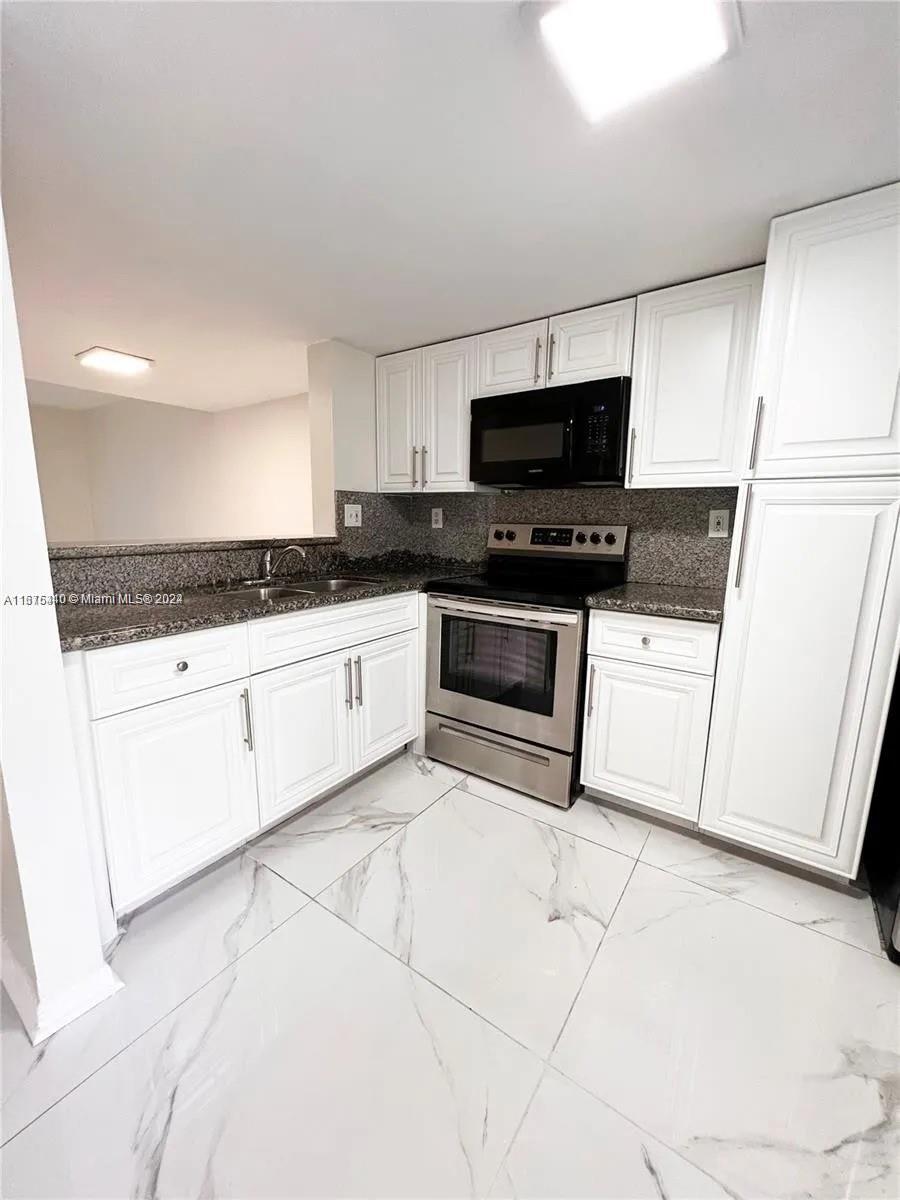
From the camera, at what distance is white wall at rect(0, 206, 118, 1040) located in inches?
39.0

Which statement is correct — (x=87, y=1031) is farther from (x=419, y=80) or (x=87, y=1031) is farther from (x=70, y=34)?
(x=419, y=80)

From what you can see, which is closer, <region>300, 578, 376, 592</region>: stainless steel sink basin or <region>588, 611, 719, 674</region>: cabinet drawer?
<region>588, 611, 719, 674</region>: cabinet drawer

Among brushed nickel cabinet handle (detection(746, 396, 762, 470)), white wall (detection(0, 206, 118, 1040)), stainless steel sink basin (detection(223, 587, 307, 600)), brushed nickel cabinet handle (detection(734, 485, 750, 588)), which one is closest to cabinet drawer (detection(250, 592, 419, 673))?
stainless steel sink basin (detection(223, 587, 307, 600))

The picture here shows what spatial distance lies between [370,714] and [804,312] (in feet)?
6.67

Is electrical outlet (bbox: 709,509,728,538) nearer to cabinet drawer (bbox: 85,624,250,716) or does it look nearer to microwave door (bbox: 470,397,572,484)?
microwave door (bbox: 470,397,572,484)

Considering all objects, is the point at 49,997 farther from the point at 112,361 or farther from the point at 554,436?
the point at 112,361

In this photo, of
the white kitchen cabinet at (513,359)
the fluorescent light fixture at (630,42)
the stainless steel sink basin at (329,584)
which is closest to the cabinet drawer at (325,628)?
the stainless steel sink basin at (329,584)

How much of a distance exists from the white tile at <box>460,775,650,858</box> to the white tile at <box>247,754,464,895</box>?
21 centimetres

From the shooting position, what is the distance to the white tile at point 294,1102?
2.93 ft

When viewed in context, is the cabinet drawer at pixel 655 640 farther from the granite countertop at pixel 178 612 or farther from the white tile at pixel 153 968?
the white tile at pixel 153 968

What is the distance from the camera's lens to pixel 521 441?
7.16 feet

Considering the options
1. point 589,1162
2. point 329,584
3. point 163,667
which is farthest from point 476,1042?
point 329,584

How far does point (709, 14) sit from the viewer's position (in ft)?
2.81

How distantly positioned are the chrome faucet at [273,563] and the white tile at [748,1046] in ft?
6.36
